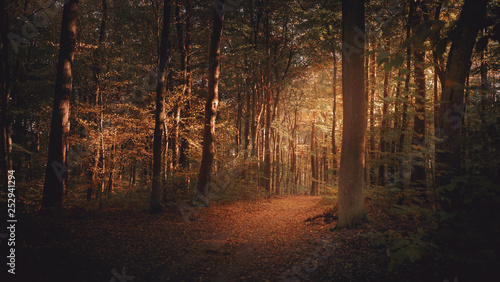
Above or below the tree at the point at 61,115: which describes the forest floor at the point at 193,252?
below

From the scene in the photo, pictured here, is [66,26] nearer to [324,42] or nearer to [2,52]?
[2,52]

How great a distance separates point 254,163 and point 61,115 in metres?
11.2

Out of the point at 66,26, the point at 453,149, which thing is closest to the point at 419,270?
the point at 453,149

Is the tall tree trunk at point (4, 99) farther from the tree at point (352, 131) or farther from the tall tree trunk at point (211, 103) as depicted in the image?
the tree at point (352, 131)

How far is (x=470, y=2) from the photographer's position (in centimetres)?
433

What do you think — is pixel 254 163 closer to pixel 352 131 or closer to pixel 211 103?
pixel 211 103

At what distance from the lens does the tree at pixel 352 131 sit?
7.09 m

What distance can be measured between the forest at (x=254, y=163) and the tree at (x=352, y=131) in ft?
0.14

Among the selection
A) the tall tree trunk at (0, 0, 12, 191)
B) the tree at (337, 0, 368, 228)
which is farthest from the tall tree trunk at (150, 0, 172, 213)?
the tree at (337, 0, 368, 228)

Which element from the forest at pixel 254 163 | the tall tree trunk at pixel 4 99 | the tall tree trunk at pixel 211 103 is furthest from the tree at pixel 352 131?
the tall tree trunk at pixel 4 99

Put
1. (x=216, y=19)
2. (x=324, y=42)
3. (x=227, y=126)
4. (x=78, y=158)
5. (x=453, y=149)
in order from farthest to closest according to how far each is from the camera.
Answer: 1. (x=324, y=42)
2. (x=227, y=126)
3. (x=78, y=158)
4. (x=216, y=19)
5. (x=453, y=149)

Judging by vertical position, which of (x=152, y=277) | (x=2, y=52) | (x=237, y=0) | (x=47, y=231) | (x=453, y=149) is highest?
(x=237, y=0)

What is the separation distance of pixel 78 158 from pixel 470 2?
16619 mm

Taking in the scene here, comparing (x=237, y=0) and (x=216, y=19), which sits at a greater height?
(x=237, y=0)
